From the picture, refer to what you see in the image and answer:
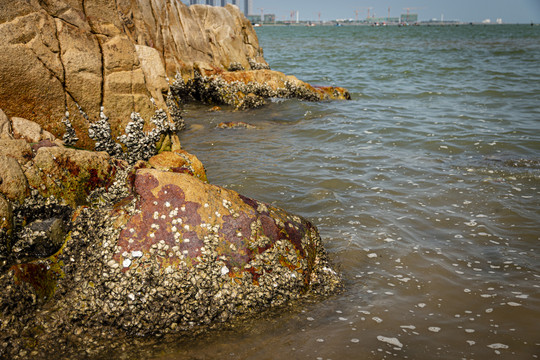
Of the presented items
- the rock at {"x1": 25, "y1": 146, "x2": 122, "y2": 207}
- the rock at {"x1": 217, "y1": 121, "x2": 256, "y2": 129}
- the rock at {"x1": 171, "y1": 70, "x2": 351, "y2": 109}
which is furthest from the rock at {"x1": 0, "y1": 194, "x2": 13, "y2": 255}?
the rock at {"x1": 171, "y1": 70, "x2": 351, "y2": 109}

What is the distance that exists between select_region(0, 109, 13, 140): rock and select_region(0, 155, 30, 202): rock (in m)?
0.83

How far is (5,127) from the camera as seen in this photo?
17.3 ft

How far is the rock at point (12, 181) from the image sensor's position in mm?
4305

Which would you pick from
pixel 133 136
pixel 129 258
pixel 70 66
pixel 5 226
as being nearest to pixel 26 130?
pixel 70 66

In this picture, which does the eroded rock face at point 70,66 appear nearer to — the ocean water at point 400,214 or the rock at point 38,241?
the rock at point 38,241

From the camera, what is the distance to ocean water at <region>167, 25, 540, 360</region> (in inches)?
162

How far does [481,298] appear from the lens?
15.9 feet

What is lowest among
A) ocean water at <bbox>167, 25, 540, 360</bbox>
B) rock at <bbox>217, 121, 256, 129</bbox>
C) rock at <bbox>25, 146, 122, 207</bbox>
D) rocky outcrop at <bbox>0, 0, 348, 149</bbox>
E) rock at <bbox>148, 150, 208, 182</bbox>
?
ocean water at <bbox>167, 25, 540, 360</bbox>

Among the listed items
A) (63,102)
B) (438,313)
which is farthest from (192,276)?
(63,102)

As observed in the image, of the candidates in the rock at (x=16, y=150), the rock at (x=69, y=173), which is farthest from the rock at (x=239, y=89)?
the rock at (x=16, y=150)

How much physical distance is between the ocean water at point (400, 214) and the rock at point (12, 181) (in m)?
2.23

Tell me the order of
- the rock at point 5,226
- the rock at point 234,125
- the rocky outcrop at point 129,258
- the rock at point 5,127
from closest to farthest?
the rocky outcrop at point 129,258 < the rock at point 5,226 < the rock at point 5,127 < the rock at point 234,125

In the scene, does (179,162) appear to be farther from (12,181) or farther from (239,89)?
(239,89)

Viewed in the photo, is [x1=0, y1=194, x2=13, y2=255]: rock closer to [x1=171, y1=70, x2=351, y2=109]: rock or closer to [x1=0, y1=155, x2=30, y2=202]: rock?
[x1=0, y1=155, x2=30, y2=202]: rock
